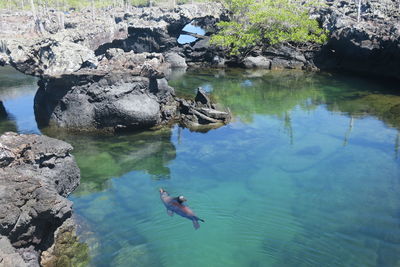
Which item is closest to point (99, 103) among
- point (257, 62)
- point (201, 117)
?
point (201, 117)

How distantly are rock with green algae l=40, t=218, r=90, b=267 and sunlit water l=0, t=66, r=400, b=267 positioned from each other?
0.33m

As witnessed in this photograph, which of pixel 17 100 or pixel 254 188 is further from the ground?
pixel 254 188

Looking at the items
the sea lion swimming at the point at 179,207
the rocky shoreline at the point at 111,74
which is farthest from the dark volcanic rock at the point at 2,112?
the sea lion swimming at the point at 179,207

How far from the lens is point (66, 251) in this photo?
36.6 feet

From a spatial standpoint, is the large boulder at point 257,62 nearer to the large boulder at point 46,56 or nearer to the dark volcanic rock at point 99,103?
the dark volcanic rock at point 99,103

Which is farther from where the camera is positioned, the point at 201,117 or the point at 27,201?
the point at 201,117

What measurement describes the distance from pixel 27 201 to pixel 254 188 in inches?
335

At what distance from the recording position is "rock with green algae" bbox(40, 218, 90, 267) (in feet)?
34.9

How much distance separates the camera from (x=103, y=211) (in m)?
13.5

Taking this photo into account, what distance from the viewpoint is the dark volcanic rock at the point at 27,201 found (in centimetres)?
898

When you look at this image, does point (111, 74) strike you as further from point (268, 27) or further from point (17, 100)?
Result: point (268, 27)

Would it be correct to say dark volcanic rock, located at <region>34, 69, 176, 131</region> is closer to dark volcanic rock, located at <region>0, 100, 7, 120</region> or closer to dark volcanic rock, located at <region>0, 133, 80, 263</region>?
dark volcanic rock, located at <region>0, 100, 7, 120</region>

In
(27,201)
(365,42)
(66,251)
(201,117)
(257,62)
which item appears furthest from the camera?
(257,62)

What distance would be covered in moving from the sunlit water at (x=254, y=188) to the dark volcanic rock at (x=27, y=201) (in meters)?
1.82
